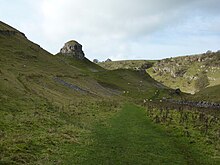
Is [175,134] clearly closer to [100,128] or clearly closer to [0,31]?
[100,128]

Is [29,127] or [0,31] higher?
[0,31]

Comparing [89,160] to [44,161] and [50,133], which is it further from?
[50,133]

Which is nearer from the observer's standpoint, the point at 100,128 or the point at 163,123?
the point at 100,128

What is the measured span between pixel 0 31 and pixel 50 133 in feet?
370

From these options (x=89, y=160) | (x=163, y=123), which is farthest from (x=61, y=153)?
(x=163, y=123)

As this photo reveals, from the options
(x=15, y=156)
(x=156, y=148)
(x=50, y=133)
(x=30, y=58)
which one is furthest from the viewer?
(x=30, y=58)

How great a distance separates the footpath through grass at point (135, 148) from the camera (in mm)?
23125

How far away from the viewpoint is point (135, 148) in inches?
1065

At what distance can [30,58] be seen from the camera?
389 feet

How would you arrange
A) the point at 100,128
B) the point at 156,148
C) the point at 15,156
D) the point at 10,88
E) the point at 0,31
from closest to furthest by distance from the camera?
the point at 15,156, the point at 156,148, the point at 100,128, the point at 10,88, the point at 0,31

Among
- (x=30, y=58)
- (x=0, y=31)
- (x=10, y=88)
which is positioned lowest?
(x=10, y=88)

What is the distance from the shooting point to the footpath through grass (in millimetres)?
23125

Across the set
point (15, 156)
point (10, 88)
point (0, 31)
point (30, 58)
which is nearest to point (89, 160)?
point (15, 156)

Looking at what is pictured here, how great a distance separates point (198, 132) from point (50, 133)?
667 inches
